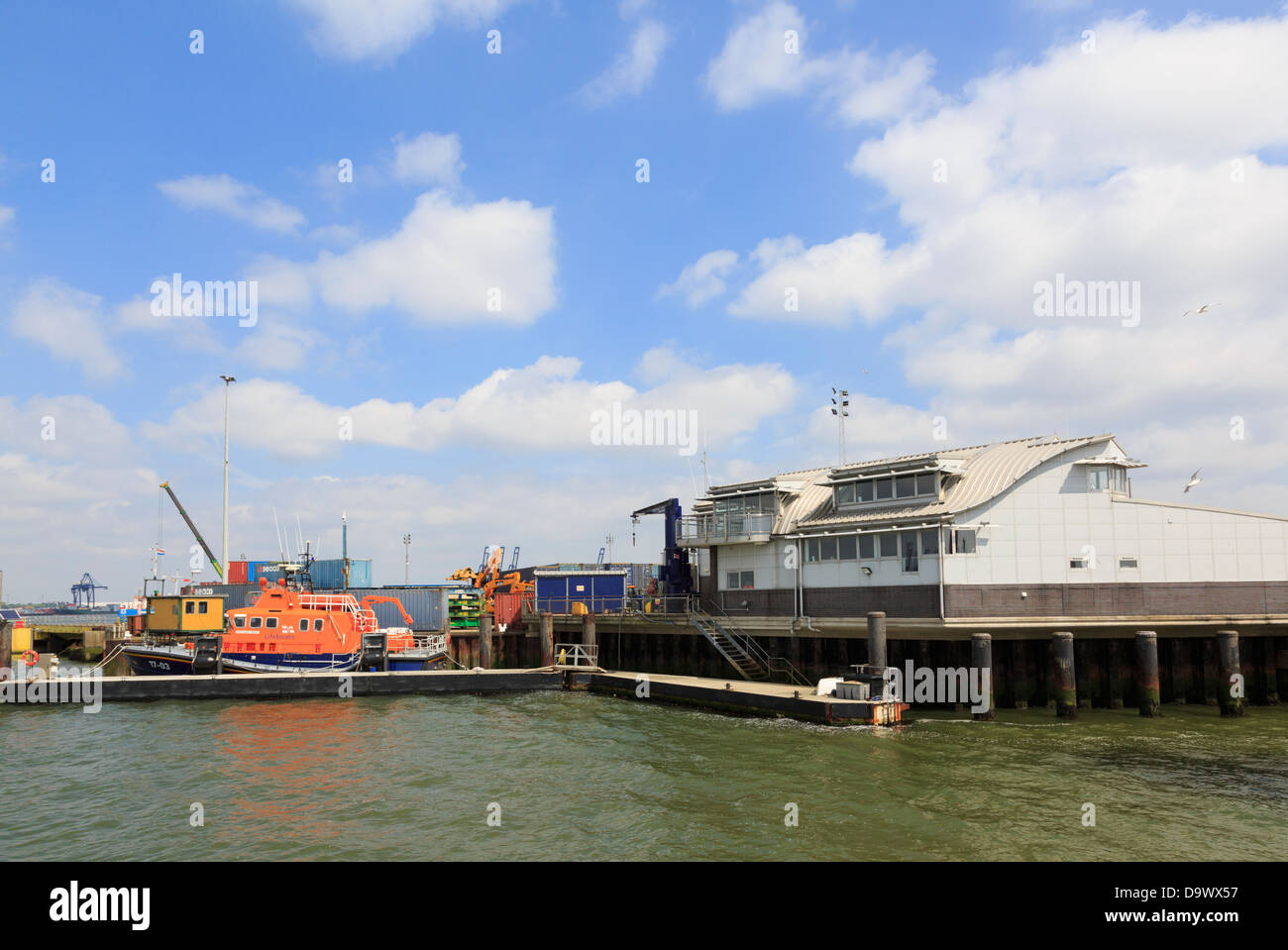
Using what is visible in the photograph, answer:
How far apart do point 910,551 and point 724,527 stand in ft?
36.6

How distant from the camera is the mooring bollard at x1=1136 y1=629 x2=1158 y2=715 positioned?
30.7 meters

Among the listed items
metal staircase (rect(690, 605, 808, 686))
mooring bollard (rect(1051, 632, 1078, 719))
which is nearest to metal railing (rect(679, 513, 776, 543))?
metal staircase (rect(690, 605, 808, 686))

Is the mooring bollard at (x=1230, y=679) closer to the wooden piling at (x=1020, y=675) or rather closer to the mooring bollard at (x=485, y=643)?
the wooden piling at (x=1020, y=675)

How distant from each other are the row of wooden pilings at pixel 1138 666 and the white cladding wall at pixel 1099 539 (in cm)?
343

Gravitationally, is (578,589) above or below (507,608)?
above

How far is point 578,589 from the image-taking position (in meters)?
57.0

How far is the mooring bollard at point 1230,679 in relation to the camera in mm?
30719

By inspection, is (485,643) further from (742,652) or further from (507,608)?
(742,652)

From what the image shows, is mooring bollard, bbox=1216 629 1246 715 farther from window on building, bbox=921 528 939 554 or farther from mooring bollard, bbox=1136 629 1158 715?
window on building, bbox=921 528 939 554

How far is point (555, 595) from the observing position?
56.8m

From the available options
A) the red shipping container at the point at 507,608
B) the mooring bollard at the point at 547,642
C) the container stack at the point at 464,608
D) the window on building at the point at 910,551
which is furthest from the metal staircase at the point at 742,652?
the container stack at the point at 464,608

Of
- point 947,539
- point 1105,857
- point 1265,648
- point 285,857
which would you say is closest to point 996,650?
point 947,539

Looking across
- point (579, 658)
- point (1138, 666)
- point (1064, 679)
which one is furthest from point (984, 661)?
point (579, 658)

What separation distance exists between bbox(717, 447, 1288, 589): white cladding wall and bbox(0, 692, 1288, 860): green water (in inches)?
235
